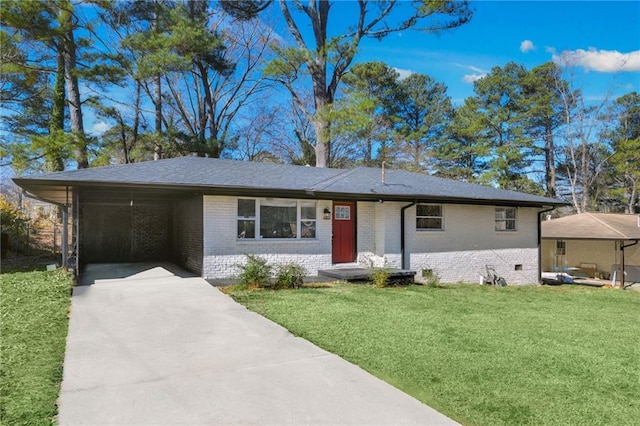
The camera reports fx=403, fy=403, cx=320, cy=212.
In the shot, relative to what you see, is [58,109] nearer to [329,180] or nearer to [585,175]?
[329,180]

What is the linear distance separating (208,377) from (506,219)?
1412 centimetres

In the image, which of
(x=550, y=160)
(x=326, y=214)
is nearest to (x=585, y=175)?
(x=550, y=160)

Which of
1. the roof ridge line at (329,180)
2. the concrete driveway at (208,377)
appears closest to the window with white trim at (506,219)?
the roof ridge line at (329,180)

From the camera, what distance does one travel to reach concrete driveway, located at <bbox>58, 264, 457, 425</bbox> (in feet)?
10.6

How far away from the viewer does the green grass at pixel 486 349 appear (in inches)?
137

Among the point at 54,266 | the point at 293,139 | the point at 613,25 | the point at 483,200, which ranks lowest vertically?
the point at 54,266

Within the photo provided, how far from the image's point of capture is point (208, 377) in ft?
13.1

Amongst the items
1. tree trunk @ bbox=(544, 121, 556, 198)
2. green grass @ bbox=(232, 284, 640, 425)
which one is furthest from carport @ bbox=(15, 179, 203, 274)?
tree trunk @ bbox=(544, 121, 556, 198)

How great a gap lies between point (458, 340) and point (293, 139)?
24083 millimetres

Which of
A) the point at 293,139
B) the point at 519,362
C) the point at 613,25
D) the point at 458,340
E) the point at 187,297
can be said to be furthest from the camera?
the point at 293,139

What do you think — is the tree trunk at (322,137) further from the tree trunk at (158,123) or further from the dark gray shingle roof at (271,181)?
the tree trunk at (158,123)

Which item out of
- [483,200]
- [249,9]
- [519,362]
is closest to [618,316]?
[519,362]

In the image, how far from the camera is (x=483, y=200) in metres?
14.0

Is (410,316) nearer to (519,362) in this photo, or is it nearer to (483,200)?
(519,362)
